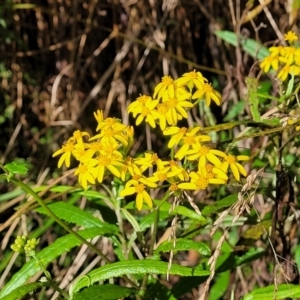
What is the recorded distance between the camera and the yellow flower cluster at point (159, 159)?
1110 mm

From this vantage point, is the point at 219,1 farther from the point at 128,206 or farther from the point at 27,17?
the point at 128,206

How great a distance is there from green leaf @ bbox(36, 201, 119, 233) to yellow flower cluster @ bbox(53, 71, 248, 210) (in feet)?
0.68

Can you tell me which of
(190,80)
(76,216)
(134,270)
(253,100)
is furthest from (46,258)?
(253,100)

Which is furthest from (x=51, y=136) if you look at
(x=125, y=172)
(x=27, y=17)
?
(x=125, y=172)

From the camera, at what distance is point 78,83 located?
2461 millimetres

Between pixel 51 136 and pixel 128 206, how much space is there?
1.22 metres

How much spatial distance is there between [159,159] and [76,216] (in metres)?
0.35

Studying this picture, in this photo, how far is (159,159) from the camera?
115 cm

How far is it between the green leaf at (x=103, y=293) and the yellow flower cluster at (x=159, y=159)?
0.59 ft

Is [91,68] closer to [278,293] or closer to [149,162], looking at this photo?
[149,162]

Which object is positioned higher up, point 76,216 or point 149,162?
point 149,162

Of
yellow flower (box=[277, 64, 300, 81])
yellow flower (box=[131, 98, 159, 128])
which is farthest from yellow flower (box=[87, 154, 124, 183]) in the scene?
yellow flower (box=[277, 64, 300, 81])

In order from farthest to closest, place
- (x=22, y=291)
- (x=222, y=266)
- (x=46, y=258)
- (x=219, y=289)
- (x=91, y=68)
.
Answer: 1. (x=91, y=68)
2. (x=219, y=289)
3. (x=222, y=266)
4. (x=46, y=258)
5. (x=22, y=291)

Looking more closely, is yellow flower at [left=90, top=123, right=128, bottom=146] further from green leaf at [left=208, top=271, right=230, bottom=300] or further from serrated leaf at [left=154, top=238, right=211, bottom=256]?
green leaf at [left=208, top=271, right=230, bottom=300]
